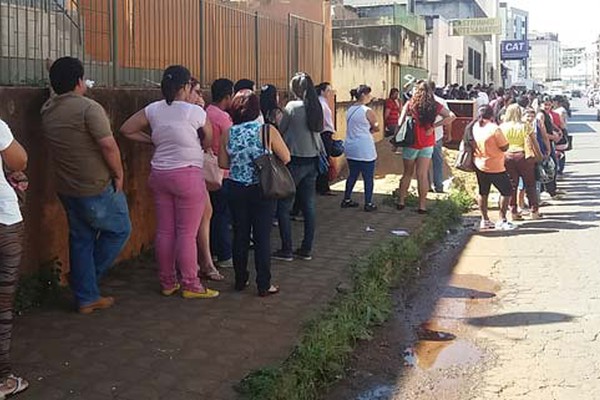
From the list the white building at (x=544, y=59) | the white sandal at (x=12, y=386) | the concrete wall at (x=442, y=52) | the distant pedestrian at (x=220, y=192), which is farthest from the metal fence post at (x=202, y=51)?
the white building at (x=544, y=59)

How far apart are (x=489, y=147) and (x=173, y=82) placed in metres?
5.28

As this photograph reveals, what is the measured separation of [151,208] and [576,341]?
405 centimetres

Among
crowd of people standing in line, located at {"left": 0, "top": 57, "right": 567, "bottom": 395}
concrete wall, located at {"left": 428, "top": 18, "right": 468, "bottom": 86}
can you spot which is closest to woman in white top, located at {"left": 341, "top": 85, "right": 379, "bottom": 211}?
crowd of people standing in line, located at {"left": 0, "top": 57, "right": 567, "bottom": 395}

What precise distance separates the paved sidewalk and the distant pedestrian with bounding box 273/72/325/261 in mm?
571

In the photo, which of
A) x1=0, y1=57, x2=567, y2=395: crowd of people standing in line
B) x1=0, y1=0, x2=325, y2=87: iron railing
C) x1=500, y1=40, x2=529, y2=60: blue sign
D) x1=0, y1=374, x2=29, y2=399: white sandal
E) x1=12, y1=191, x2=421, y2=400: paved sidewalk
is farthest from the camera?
x1=500, y1=40, x2=529, y2=60: blue sign

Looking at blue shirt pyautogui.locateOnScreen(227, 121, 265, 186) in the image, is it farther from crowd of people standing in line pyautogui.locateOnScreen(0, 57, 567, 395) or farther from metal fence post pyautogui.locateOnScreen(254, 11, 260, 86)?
metal fence post pyautogui.locateOnScreen(254, 11, 260, 86)

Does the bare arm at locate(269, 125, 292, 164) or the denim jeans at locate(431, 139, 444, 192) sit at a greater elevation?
the bare arm at locate(269, 125, 292, 164)

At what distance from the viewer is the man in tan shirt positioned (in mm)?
4980

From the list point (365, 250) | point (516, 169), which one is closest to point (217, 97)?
point (365, 250)

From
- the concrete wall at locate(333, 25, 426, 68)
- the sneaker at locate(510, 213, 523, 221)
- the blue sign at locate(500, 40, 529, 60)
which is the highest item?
the blue sign at locate(500, 40, 529, 60)

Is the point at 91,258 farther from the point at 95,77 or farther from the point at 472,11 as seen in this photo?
the point at 472,11

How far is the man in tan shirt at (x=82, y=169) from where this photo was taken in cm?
498

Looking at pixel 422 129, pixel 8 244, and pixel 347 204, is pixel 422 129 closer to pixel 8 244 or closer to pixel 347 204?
pixel 347 204

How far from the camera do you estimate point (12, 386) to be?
4023mm
